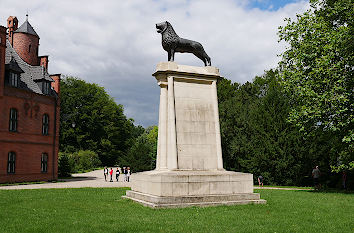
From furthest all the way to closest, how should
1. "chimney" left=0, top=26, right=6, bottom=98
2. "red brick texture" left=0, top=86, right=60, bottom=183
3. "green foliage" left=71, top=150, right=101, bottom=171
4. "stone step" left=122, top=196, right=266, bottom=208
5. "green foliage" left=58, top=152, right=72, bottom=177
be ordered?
1. "green foliage" left=71, top=150, right=101, bottom=171
2. "green foliage" left=58, top=152, right=72, bottom=177
3. "red brick texture" left=0, top=86, right=60, bottom=183
4. "chimney" left=0, top=26, right=6, bottom=98
5. "stone step" left=122, top=196, right=266, bottom=208

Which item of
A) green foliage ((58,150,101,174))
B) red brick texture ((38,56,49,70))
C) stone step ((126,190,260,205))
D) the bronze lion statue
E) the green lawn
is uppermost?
red brick texture ((38,56,49,70))

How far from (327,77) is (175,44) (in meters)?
11.4

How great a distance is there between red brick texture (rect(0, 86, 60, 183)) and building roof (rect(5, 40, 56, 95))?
119cm

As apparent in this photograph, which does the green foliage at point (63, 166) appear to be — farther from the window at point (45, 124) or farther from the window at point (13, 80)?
the window at point (13, 80)

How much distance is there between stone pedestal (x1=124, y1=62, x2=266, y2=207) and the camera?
12688 millimetres

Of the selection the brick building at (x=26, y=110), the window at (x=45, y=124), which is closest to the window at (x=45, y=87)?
the brick building at (x=26, y=110)

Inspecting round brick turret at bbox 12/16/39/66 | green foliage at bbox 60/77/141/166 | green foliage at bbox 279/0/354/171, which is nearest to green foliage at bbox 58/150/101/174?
green foliage at bbox 60/77/141/166

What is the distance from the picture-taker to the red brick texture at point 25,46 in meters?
39.8

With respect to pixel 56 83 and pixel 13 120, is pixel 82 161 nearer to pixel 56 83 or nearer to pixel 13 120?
pixel 56 83

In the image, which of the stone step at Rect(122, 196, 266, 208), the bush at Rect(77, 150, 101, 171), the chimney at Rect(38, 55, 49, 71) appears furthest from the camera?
the bush at Rect(77, 150, 101, 171)

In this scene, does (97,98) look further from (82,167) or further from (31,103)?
(31,103)

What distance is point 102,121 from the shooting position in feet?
229

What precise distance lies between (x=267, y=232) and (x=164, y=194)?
4766mm

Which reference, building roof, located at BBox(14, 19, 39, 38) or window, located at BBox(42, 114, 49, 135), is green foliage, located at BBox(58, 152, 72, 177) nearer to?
window, located at BBox(42, 114, 49, 135)
